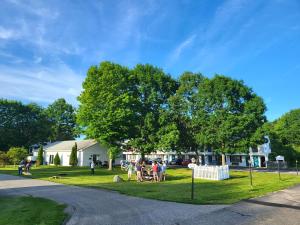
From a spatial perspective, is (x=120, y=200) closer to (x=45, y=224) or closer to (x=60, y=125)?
(x=45, y=224)

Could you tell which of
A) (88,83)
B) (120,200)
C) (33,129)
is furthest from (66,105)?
(120,200)

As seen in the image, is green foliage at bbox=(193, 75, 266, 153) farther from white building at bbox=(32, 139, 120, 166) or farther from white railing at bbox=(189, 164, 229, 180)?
white building at bbox=(32, 139, 120, 166)

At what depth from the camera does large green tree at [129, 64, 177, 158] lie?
124ft

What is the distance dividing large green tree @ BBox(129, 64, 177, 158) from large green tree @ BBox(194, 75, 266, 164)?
535 centimetres

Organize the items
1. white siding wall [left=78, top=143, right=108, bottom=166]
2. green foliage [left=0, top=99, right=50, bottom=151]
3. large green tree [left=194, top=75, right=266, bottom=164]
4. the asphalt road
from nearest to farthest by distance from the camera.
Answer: the asphalt road, large green tree [left=194, top=75, right=266, bottom=164], white siding wall [left=78, top=143, right=108, bottom=166], green foliage [left=0, top=99, right=50, bottom=151]

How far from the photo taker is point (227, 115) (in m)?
38.1

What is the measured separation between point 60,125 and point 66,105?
256 inches

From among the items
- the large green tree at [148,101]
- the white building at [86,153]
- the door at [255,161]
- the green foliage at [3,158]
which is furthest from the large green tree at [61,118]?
the door at [255,161]

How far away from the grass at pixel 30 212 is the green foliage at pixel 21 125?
60763 mm

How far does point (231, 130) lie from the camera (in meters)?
36.6

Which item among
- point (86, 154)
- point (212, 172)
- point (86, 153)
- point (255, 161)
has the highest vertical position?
point (86, 153)

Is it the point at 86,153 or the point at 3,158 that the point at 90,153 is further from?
the point at 3,158

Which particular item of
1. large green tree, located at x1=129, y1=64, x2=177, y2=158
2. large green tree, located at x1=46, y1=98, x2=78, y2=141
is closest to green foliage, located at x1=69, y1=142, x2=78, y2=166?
large green tree, located at x1=129, y1=64, x2=177, y2=158

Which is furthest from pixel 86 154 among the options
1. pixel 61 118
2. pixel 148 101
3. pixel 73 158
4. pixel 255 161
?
pixel 61 118
